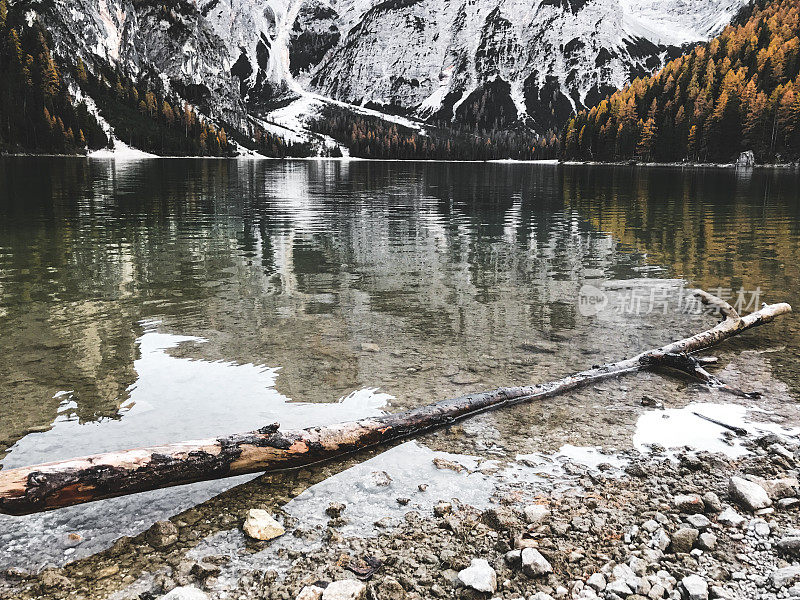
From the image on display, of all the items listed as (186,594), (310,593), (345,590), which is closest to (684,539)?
(345,590)

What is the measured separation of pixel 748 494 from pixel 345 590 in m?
4.23

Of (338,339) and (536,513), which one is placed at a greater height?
(338,339)

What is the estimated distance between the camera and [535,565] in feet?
14.2

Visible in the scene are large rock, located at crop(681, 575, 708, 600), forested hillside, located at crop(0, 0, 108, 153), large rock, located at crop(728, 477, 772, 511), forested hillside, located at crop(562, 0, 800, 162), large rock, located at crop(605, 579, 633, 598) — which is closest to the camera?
large rock, located at crop(681, 575, 708, 600)

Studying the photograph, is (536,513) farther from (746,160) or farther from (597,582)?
(746,160)

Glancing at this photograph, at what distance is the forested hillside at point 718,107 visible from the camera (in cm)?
13412

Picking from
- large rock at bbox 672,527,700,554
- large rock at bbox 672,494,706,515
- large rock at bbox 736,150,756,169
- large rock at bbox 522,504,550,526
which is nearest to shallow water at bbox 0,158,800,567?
large rock at bbox 522,504,550,526

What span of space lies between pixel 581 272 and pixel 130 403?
49.6 ft

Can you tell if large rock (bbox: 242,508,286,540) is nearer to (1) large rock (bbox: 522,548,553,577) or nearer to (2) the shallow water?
(2) the shallow water

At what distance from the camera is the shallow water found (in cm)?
668

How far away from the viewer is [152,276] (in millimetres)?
16609

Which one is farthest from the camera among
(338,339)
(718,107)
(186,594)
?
(718,107)

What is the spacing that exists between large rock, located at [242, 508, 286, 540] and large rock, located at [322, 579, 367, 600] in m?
1.01

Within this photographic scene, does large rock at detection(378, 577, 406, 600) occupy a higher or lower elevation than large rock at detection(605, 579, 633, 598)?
lower
